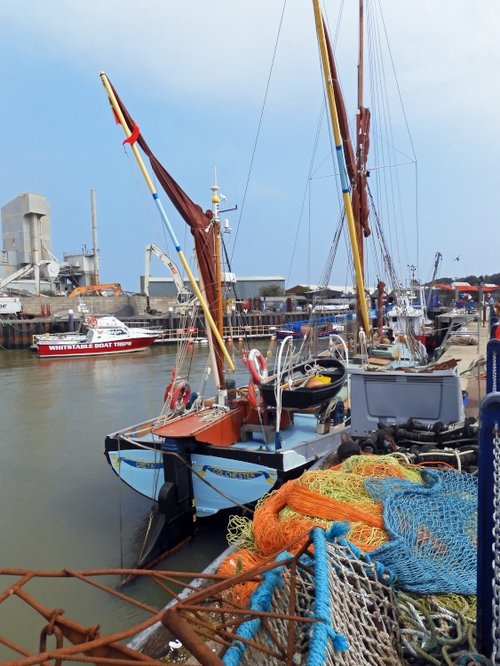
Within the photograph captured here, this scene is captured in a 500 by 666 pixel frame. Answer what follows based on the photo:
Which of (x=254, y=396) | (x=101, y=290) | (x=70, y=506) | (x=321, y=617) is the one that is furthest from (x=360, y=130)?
(x=101, y=290)

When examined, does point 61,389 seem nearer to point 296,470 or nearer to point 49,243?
point 296,470

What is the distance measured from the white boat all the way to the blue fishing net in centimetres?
3541

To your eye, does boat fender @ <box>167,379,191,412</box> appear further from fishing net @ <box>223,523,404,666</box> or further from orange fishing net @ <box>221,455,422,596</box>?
fishing net @ <box>223,523,404,666</box>

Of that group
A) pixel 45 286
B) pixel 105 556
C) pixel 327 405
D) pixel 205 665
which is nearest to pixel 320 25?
pixel 327 405

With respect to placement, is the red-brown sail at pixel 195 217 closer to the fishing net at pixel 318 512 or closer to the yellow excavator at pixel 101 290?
the fishing net at pixel 318 512

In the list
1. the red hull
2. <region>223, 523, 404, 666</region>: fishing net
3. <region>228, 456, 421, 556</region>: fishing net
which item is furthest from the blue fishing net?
the red hull

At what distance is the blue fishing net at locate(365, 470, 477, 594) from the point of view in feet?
10.8

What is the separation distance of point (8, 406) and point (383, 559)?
21.0m

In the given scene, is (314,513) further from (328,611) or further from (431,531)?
(328,611)

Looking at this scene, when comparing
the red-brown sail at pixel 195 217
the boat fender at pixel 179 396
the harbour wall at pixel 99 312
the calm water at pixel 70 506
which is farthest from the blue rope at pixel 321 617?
the harbour wall at pixel 99 312

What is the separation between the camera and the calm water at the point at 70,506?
23.0 feet

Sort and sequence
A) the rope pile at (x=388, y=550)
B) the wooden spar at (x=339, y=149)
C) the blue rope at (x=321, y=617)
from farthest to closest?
the wooden spar at (x=339, y=149) < the rope pile at (x=388, y=550) < the blue rope at (x=321, y=617)

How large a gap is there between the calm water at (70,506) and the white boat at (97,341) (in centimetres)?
1427

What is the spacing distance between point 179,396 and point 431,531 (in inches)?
251
